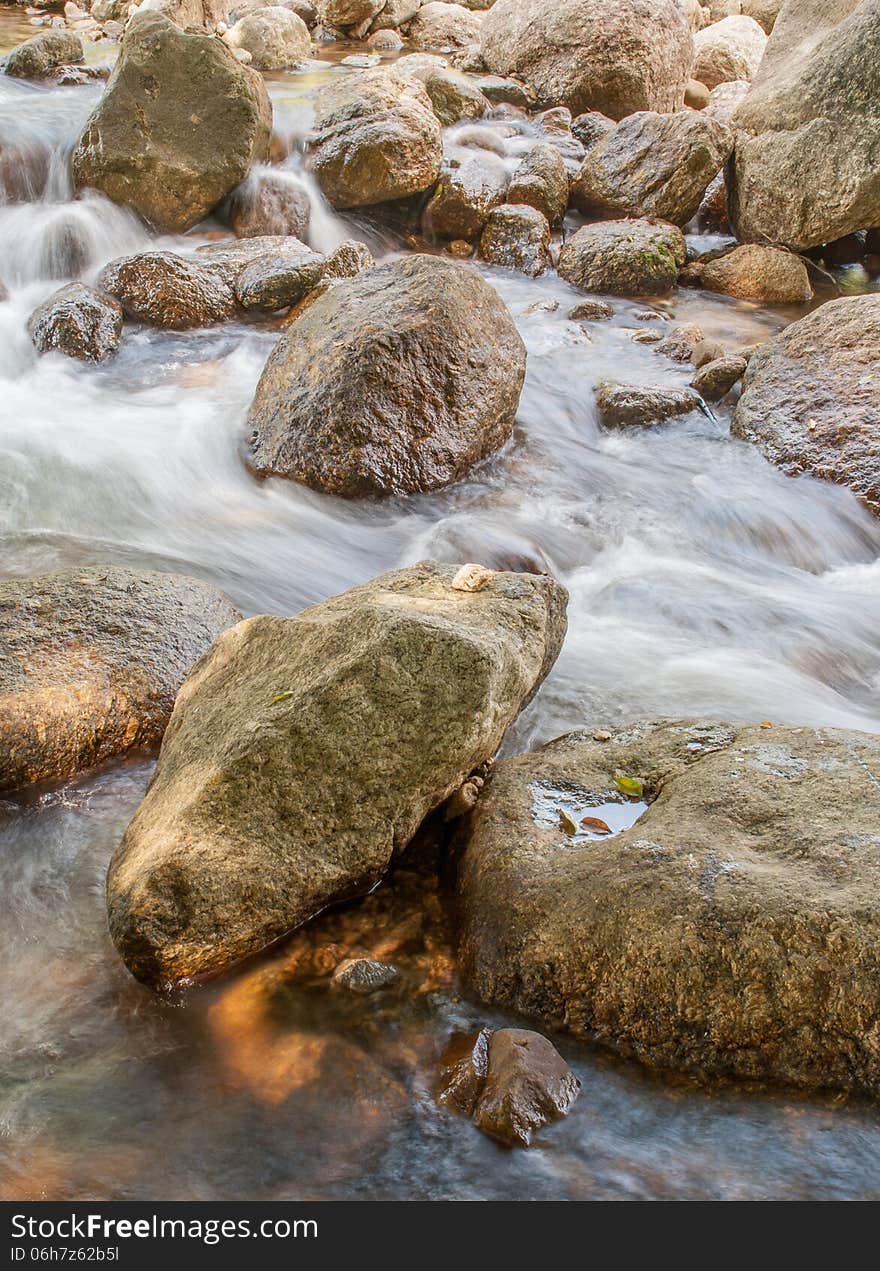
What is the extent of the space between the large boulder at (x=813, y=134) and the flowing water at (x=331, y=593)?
106cm

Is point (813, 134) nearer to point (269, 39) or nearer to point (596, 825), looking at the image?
point (596, 825)

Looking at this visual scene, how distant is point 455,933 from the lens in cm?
296

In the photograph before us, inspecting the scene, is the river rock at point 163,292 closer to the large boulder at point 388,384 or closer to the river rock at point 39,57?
the large boulder at point 388,384

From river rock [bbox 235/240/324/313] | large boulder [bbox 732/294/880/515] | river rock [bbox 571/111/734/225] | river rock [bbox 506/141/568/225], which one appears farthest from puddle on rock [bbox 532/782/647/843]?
river rock [bbox 506/141/568/225]

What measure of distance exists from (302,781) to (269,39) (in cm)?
1741

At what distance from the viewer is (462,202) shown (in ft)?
35.9

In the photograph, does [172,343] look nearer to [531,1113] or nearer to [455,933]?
[455,933]

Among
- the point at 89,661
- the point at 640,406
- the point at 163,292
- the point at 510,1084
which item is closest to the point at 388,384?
the point at 640,406

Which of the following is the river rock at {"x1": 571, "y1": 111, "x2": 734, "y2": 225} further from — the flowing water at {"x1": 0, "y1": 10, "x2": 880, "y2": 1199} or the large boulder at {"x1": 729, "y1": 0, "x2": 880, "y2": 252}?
the flowing water at {"x1": 0, "y1": 10, "x2": 880, "y2": 1199}

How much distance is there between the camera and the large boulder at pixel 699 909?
2416 mm

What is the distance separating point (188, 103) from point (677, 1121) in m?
10.4

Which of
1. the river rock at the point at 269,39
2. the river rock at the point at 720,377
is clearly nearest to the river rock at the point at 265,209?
the river rock at the point at 720,377

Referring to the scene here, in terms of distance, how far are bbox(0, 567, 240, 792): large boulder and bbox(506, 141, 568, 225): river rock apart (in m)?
8.88
